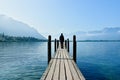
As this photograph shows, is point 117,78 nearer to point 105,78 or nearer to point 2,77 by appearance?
point 105,78

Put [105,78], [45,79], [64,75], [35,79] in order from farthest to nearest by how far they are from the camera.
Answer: [105,78] → [35,79] → [64,75] → [45,79]

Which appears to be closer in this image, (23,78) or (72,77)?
(72,77)

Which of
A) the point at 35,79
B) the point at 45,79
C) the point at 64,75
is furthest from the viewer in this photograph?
the point at 35,79

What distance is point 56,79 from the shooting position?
1133 cm

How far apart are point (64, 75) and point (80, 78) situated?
125cm

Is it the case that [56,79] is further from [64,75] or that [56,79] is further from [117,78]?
[117,78]

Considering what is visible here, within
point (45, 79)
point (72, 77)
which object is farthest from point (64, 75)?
point (45, 79)

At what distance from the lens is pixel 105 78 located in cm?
2675

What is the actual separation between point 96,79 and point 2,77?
12.1 meters

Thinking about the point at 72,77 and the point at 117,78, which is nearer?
the point at 72,77

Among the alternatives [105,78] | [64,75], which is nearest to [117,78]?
[105,78]

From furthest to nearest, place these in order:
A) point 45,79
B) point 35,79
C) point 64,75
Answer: point 35,79
point 64,75
point 45,79

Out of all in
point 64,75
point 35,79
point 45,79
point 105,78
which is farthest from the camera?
point 105,78

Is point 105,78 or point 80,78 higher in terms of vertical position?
point 80,78
